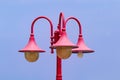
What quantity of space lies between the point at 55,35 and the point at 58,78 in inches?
41.9

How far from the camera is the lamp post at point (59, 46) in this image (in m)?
9.64

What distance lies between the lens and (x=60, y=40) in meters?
9.78

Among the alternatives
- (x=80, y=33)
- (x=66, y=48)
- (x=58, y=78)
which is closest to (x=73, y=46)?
(x=66, y=48)

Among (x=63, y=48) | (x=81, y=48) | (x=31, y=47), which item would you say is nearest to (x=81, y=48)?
(x=81, y=48)

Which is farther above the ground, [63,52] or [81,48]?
[81,48]

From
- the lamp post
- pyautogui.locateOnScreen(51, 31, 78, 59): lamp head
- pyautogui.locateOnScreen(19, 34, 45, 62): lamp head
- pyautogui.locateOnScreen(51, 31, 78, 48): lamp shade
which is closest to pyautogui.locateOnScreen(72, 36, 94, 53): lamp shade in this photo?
the lamp post

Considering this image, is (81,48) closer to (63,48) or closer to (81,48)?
(81,48)

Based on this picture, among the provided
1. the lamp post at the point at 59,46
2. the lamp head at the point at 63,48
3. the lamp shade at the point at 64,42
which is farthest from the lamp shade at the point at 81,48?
the lamp head at the point at 63,48

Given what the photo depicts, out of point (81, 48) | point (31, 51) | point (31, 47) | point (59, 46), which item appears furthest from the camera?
point (81, 48)

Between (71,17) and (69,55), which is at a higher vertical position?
(71,17)

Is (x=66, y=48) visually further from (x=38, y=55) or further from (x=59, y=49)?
(x=38, y=55)

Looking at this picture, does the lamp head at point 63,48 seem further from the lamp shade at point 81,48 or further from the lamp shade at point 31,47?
the lamp shade at point 81,48

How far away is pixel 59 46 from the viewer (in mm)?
9609

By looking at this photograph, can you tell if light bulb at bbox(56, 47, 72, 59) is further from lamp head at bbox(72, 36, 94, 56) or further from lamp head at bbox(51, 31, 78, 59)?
lamp head at bbox(72, 36, 94, 56)
